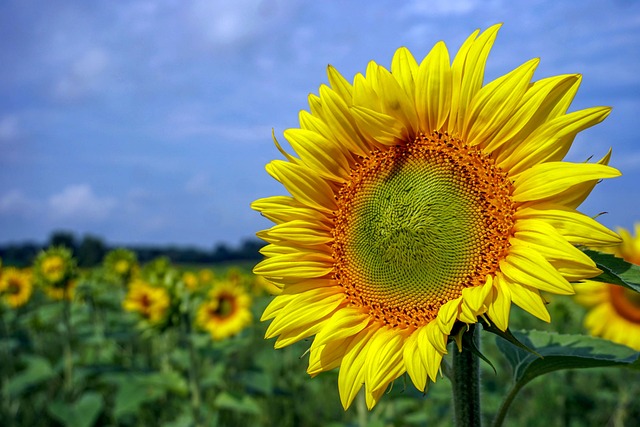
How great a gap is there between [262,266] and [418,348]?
476mm

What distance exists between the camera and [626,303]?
13.7 ft

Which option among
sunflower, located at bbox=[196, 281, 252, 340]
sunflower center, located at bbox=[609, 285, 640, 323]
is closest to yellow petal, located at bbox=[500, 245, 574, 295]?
sunflower center, located at bbox=[609, 285, 640, 323]

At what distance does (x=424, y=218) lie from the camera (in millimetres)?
1512

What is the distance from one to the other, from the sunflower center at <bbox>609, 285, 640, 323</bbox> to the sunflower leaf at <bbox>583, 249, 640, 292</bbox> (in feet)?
10.2

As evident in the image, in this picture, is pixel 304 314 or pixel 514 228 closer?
pixel 514 228

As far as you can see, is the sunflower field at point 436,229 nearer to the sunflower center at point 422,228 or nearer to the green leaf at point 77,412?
the sunflower center at point 422,228

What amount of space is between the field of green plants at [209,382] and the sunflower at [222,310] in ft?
0.04

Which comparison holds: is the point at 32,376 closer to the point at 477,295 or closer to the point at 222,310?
the point at 222,310

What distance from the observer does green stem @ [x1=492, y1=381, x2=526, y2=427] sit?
1571mm

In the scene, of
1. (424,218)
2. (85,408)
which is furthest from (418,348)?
(85,408)

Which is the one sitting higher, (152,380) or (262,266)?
(262,266)

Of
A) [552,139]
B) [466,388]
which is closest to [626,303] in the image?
[466,388]

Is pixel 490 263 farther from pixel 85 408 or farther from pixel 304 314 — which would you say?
pixel 85 408

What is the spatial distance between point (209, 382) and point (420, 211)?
→ 11.8ft
